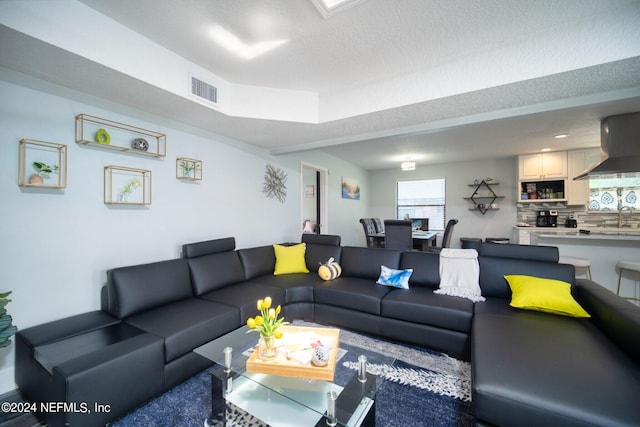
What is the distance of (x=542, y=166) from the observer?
5227mm

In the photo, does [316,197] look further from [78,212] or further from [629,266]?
[629,266]

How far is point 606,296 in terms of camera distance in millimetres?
1890

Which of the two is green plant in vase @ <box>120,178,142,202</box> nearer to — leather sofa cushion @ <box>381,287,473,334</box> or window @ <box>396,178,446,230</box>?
leather sofa cushion @ <box>381,287,473,334</box>

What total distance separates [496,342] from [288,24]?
8.28 ft

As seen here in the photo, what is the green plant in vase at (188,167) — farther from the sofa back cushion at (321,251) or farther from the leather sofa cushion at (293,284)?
the sofa back cushion at (321,251)

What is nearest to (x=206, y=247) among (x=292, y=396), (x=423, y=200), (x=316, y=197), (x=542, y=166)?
(x=292, y=396)

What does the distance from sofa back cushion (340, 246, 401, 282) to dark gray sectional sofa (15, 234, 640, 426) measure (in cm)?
2

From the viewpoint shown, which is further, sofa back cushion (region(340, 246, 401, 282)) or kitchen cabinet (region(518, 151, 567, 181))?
kitchen cabinet (region(518, 151, 567, 181))

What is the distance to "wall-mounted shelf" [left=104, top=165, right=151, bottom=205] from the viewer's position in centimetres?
233

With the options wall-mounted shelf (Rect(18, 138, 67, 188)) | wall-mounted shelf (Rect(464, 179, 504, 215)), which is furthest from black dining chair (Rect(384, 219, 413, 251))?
wall-mounted shelf (Rect(18, 138, 67, 188))

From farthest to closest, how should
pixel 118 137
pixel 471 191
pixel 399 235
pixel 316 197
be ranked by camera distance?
pixel 471 191 < pixel 316 197 < pixel 399 235 < pixel 118 137

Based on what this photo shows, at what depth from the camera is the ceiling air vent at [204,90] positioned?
7.73ft

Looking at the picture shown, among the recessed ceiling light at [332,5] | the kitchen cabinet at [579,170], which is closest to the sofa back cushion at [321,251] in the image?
the recessed ceiling light at [332,5]

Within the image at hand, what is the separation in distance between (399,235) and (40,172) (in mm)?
4072
